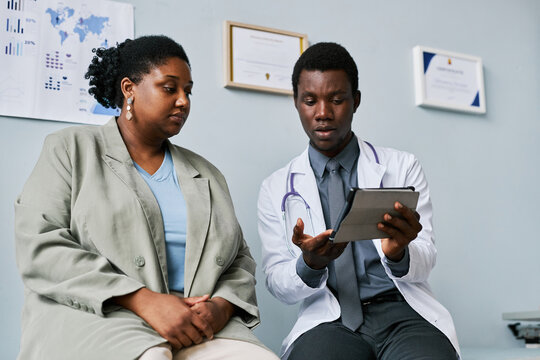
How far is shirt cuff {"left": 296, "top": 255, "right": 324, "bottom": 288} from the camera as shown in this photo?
1.48m

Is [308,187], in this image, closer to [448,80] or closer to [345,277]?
[345,277]

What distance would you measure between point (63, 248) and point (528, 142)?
2112 mm

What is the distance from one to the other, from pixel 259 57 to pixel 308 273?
901mm

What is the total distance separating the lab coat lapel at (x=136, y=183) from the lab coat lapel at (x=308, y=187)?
492mm

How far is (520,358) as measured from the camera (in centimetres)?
171

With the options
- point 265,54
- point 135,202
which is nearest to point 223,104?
point 265,54

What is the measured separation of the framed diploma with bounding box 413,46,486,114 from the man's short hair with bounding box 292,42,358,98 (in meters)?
0.71

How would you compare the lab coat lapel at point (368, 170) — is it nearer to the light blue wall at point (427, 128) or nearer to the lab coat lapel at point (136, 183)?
the light blue wall at point (427, 128)

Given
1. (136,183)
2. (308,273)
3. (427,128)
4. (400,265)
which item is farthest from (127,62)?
(427,128)

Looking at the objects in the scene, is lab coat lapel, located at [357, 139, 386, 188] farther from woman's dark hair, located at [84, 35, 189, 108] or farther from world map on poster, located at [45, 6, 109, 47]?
world map on poster, located at [45, 6, 109, 47]

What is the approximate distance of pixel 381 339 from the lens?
1.47 m

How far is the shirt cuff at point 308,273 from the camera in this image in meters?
1.48

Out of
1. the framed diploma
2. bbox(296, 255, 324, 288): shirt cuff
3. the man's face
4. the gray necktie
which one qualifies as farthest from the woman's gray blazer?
the framed diploma

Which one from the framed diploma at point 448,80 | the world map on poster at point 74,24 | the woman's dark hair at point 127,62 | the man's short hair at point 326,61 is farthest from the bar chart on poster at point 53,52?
the framed diploma at point 448,80
